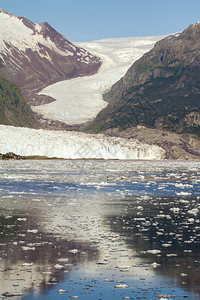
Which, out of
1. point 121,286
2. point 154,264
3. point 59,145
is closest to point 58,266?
point 121,286

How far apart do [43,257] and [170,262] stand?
4439 millimetres

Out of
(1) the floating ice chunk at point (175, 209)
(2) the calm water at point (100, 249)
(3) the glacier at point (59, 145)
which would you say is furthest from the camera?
(3) the glacier at point (59, 145)

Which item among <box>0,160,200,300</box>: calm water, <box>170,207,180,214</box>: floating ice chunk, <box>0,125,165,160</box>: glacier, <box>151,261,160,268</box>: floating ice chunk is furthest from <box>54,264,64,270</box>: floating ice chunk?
<box>0,125,165,160</box>: glacier

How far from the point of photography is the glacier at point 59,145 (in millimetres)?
131125

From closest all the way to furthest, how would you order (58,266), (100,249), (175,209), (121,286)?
(121,286) < (58,266) < (100,249) < (175,209)

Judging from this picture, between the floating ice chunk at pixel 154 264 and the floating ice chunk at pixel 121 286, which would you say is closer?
the floating ice chunk at pixel 121 286

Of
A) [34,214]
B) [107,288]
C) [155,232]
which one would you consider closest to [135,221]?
[155,232]

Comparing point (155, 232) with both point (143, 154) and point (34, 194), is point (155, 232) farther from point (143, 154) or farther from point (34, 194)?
point (143, 154)

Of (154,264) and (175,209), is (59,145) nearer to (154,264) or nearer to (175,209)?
(175,209)

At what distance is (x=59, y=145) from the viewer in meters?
135

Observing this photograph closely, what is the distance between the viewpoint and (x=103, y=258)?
62.2 ft

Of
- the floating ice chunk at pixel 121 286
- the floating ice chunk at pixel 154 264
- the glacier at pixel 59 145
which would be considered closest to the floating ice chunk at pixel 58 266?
the floating ice chunk at pixel 121 286

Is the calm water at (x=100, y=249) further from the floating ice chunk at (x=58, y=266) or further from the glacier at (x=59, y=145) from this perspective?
the glacier at (x=59, y=145)

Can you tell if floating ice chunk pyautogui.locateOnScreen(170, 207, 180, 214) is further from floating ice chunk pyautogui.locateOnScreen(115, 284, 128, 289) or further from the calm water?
floating ice chunk pyautogui.locateOnScreen(115, 284, 128, 289)
